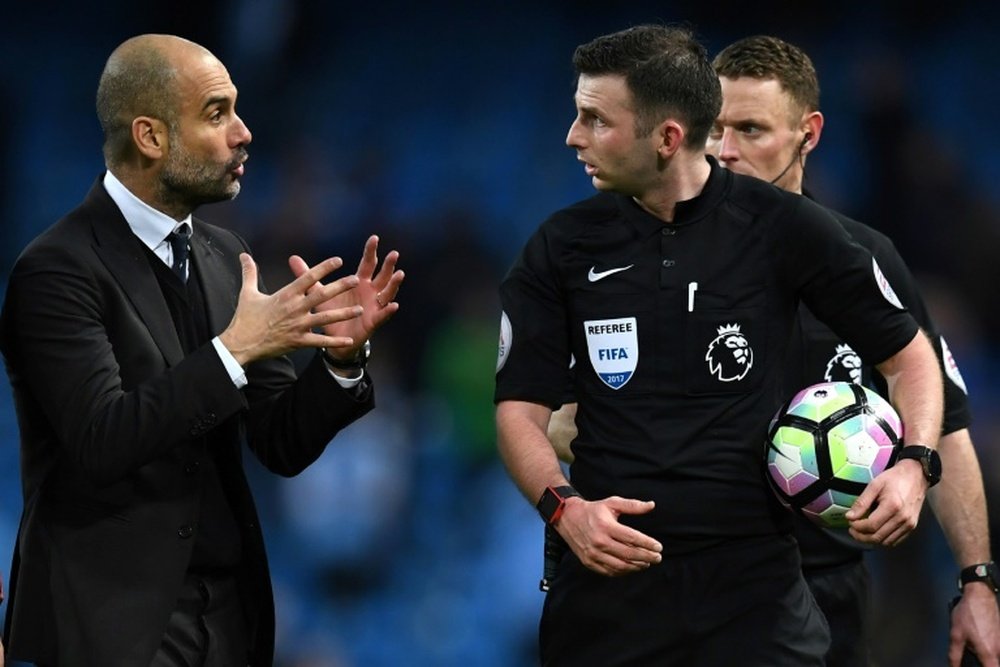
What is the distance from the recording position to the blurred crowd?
7.70 m

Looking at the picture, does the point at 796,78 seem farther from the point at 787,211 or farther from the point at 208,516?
the point at 208,516

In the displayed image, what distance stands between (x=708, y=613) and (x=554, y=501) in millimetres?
467

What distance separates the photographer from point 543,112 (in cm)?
890

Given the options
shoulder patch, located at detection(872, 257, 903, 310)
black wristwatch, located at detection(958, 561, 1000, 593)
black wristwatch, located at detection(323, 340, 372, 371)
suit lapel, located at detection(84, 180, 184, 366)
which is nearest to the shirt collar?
suit lapel, located at detection(84, 180, 184, 366)

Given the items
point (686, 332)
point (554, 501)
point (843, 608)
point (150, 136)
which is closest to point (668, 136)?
point (686, 332)

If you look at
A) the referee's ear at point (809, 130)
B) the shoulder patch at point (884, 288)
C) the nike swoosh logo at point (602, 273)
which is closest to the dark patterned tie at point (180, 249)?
the nike swoosh logo at point (602, 273)

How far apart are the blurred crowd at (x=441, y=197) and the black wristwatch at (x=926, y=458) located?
13.0ft

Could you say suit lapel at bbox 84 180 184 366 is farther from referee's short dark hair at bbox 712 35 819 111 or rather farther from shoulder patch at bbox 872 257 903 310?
referee's short dark hair at bbox 712 35 819 111

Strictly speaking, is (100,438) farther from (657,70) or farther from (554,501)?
(657,70)

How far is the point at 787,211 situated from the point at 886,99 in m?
4.97

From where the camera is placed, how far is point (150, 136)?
3.90 meters

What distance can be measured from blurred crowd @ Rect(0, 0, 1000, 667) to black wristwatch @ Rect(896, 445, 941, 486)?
155 inches


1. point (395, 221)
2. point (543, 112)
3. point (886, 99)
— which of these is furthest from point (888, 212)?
point (395, 221)

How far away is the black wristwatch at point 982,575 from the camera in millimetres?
4402
